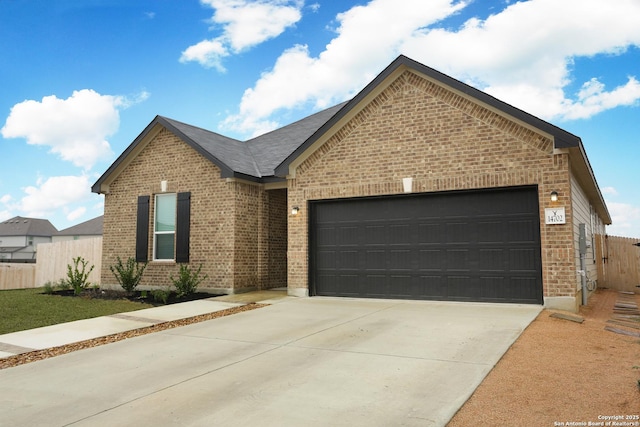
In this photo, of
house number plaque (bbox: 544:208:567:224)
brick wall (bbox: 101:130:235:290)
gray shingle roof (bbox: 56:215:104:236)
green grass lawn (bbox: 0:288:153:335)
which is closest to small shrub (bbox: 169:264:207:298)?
brick wall (bbox: 101:130:235:290)

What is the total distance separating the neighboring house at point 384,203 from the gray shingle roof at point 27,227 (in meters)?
54.6

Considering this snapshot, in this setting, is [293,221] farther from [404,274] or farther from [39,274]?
[39,274]

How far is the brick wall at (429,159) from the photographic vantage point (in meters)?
9.49

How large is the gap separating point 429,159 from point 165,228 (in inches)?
336

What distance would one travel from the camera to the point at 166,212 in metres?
14.4

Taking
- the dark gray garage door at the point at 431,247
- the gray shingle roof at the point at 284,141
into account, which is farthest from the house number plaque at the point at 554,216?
the gray shingle roof at the point at 284,141

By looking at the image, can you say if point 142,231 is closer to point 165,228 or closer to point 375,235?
point 165,228

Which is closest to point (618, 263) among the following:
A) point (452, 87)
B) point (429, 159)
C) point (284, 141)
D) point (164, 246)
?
point (429, 159)

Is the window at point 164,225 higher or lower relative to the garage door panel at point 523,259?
higher

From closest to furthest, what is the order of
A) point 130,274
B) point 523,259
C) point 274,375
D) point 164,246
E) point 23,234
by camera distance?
point 274,375
point 523,259
point 130,274
point 164,246
point 23,234

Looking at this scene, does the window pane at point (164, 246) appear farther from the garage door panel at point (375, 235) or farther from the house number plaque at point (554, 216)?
the house number plaque at point (554, 216)

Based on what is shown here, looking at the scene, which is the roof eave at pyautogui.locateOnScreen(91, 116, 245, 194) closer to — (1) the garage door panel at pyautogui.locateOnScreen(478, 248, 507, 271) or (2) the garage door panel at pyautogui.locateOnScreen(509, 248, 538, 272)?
(1) the garage door panel at pyautogui.locateOnScreen(478, 248, 507, 271)

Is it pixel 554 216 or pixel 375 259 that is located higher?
pixel 554 216

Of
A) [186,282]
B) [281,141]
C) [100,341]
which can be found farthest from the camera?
[281,141]
